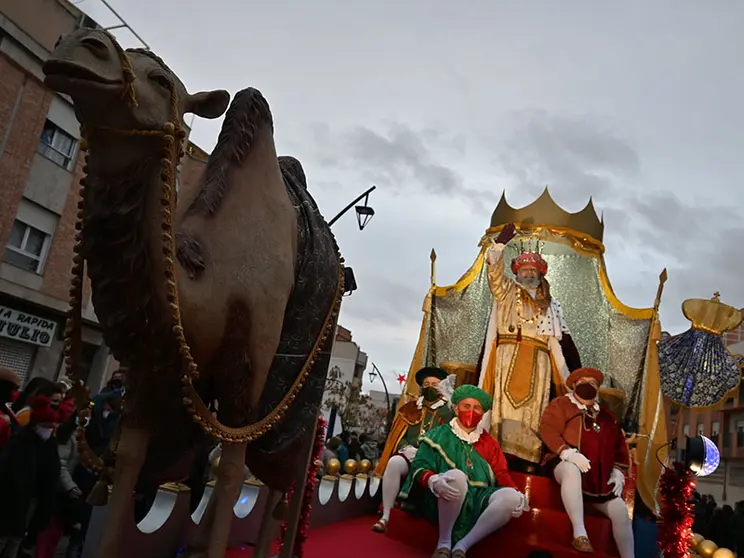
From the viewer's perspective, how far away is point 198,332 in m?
2.23

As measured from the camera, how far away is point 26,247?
46.9 feet

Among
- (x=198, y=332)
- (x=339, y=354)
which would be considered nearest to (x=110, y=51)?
(x=198, y=332)

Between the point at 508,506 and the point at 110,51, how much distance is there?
14.2ft

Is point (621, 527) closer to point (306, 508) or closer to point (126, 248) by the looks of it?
point (306, 508)

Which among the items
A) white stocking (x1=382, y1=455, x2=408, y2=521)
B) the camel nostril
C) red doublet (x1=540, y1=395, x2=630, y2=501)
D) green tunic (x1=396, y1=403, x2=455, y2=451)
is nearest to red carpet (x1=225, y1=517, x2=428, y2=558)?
white stocking (x1=382, y1=455, x2=408, y2=521)

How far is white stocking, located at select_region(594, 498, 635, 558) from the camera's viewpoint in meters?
5.22

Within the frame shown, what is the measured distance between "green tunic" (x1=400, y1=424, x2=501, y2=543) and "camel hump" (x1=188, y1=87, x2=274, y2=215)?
358 cm

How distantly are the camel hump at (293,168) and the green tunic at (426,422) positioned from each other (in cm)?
404

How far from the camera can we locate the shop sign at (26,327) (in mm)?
13702

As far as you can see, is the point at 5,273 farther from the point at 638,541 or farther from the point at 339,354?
the point at 339,354

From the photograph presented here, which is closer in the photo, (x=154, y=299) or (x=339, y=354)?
(x=154, y=299)

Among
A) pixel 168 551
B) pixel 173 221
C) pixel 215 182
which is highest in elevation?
pixel 215 182

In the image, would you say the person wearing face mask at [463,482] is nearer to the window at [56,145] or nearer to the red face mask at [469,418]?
the red face mask at [469,418]

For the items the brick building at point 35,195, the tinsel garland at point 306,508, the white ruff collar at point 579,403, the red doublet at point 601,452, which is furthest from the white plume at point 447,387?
the brick building at point 35,195
